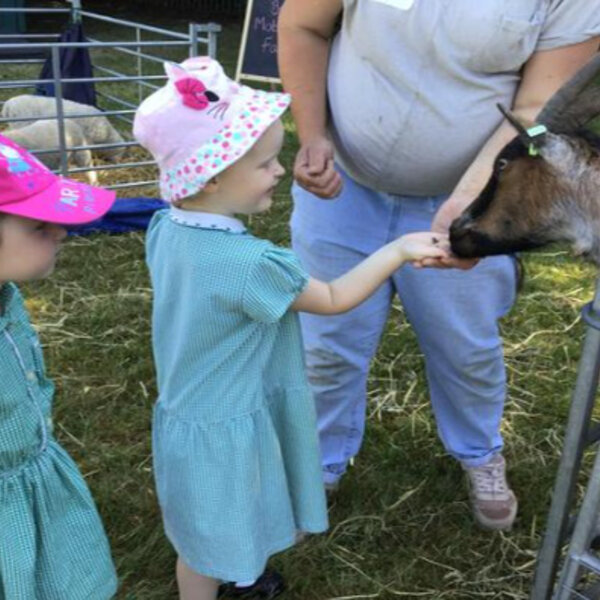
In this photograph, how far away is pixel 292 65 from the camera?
2.57m

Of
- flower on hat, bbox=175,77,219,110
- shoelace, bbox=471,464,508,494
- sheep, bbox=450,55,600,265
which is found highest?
→ flower on hat, bbox=175,77,219,110

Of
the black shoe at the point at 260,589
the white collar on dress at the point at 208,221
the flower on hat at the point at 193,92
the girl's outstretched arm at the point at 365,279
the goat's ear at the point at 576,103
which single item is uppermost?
the goat's ear at the point at 576,103

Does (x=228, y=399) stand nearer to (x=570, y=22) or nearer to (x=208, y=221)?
(x=208, y=221)

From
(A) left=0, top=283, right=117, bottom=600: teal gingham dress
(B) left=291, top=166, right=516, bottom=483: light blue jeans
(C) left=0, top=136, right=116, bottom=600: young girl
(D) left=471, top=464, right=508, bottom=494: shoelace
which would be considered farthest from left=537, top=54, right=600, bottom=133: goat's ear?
(D) left=471, top=464, right=508, bottom=494: shoelace

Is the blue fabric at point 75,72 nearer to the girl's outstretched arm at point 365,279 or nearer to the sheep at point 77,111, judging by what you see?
the sheep at point 77,111

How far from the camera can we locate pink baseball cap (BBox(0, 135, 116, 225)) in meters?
1.70

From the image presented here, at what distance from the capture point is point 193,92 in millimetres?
1931

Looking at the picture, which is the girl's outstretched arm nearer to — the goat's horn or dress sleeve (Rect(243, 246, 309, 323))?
dress sleeve (Rect(243, 246, 309, 323))

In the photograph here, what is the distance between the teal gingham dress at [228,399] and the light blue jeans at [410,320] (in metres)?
0.51

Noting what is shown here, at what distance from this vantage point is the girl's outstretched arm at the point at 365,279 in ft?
6.98

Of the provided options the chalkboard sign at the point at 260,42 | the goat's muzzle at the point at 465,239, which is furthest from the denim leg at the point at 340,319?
the chalkboard sign at the point at 260,42

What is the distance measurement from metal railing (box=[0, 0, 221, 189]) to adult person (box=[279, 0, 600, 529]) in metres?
0.78

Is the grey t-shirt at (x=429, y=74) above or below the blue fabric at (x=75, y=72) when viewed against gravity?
above

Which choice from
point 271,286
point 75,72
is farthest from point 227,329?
point 75,72
